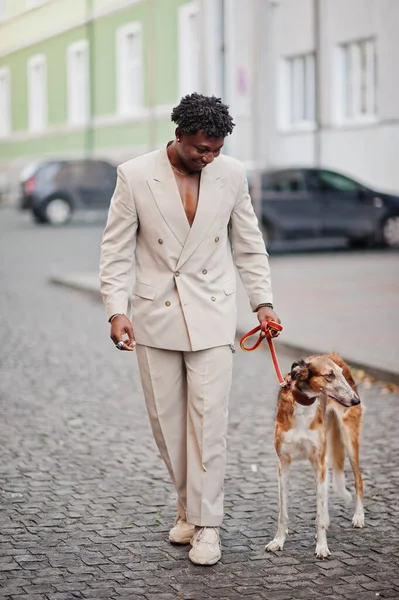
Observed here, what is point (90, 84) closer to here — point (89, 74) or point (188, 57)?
point (89, 74)

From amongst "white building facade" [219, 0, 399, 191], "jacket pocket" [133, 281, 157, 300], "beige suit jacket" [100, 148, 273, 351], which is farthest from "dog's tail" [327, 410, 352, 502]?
"white building facade" [219, 0, 399, 191]

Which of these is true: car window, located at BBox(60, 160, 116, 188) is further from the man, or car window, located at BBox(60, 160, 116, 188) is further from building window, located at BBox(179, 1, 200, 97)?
the man

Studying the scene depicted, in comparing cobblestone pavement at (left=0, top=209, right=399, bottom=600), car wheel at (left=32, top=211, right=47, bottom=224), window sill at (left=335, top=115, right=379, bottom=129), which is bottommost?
car wheel at (left=32, top=211, right=47, bottom=224)

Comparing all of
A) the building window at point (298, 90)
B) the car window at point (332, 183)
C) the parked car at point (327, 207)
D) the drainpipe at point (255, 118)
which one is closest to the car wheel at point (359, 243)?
the parked car at point (327, 207)

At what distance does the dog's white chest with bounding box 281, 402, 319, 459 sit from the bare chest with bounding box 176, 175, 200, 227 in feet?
3.16

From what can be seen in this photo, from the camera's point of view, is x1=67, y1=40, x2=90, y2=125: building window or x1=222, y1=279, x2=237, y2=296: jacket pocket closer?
x1=222, y1=279, x2=237, y2=296: jacket pocket

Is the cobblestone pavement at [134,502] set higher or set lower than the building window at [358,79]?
lower

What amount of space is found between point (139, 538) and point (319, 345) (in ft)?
18.2

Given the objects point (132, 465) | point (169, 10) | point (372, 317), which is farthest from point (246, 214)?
point (169, 10)

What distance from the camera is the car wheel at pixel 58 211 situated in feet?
105

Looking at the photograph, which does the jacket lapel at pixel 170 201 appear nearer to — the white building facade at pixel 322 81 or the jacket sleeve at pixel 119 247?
the jacket sleeve at pixel 119 247

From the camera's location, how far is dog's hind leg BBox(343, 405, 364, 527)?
5.84 m

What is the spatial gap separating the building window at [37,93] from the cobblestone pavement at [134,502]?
31.6 metres

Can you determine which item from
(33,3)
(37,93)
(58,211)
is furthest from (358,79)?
(37,93)
